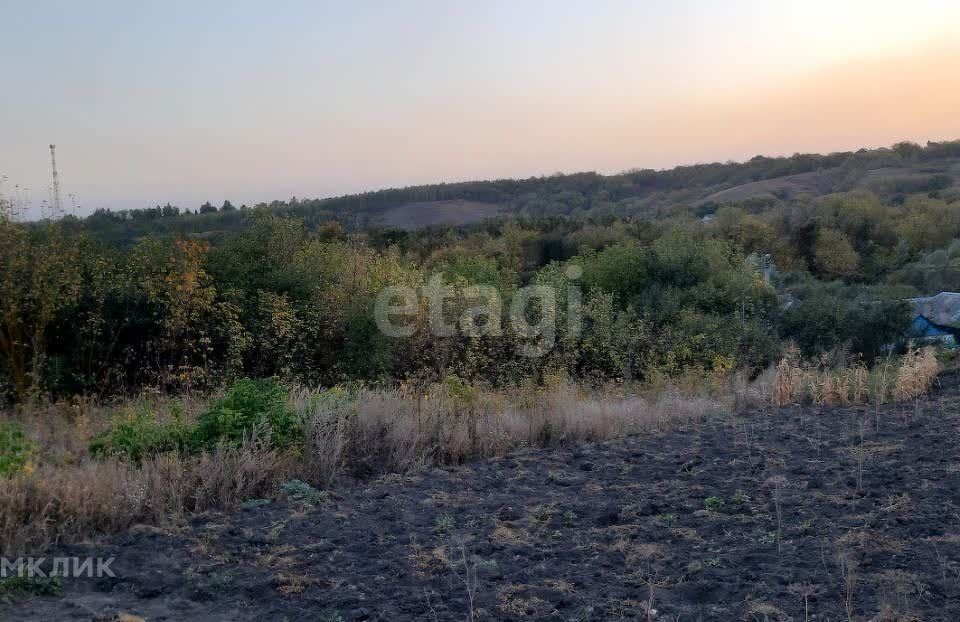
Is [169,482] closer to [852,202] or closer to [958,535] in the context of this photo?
[958,535]

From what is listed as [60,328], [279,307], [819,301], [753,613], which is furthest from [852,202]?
[753,613]

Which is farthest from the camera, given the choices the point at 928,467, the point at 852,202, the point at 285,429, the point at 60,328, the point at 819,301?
the point at 852,202

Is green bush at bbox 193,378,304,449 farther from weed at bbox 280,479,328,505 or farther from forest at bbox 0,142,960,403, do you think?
forest at bbox 0,142,960,403

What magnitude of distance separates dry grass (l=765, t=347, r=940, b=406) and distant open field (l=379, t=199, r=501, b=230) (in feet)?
139

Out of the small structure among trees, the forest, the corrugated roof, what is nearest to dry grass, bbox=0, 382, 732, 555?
the forest

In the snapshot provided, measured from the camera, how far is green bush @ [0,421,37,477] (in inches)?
212

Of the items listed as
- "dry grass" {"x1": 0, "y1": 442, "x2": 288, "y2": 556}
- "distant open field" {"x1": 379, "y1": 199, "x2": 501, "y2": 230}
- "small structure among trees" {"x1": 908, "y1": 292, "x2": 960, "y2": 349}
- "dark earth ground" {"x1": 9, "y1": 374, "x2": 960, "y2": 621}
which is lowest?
"small structure among trees" {"x1": 908, "y1": 292, "x2": 960, "y2": 349}

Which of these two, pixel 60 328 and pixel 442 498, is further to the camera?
pixel 60 328

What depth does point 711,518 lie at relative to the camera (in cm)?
539

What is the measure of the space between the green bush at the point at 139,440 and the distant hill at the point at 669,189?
38.5 meters

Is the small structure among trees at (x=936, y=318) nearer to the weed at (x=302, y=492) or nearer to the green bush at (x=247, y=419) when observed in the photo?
the green bush at (x=247, y=419)

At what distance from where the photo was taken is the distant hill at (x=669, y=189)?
53250mm

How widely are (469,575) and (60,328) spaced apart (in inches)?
405

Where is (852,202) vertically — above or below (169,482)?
above
